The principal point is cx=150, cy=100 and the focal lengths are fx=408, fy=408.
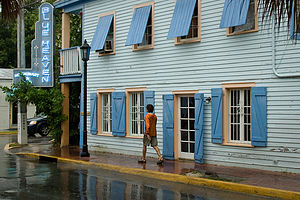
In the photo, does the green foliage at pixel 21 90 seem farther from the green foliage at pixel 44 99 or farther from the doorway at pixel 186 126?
the doorway at pixel 186 126

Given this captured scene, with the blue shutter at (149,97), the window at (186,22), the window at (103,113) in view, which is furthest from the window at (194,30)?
the window at (103,113)

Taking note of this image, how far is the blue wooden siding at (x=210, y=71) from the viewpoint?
34.7 ft

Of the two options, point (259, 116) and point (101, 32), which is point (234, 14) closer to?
point (259, 116)

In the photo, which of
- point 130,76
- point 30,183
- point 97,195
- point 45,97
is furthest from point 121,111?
point 97,195

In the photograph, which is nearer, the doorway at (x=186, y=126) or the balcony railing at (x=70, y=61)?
the doorway at (x=186, y=126)

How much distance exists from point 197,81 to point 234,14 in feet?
7.93

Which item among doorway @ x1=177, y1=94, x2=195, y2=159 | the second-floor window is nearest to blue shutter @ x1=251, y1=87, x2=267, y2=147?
doorway @ x1=177, y1=94, x2=195, y2=159

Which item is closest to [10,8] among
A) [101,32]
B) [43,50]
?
[101,32]

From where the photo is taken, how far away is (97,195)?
8523 millimetres

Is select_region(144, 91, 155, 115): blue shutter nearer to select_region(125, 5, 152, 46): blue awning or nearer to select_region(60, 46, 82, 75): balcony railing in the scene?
select_region(125, 5, 152, 46): blue awning

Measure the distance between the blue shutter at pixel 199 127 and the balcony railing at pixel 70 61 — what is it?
6.86 m

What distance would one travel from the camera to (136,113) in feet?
49.5

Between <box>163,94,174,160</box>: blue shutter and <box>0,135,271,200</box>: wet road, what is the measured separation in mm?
2408

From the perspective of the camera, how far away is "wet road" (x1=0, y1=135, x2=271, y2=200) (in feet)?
27.8
